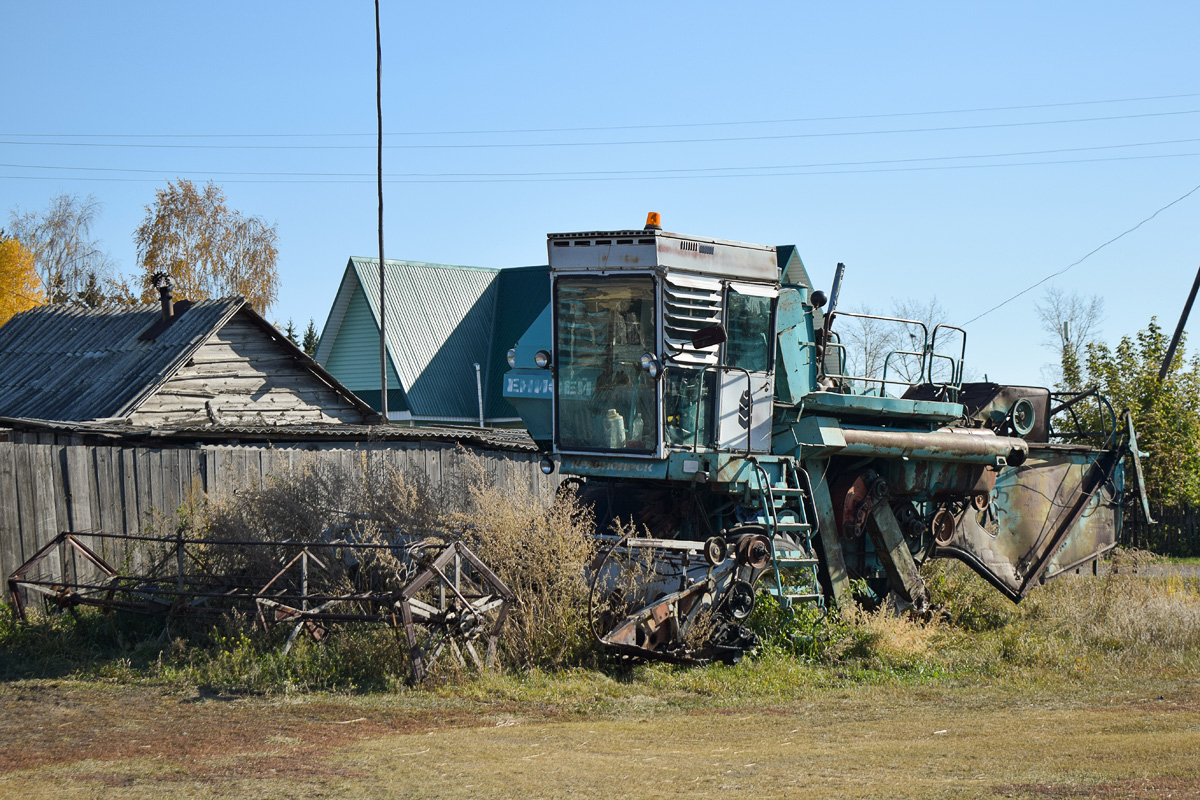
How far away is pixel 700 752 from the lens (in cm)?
802

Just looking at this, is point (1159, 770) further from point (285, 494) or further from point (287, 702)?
point (285, 494)

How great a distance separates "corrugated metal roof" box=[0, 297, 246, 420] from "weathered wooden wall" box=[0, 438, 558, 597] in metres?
4.94

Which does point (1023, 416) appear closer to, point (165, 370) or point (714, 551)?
point (714, 551)

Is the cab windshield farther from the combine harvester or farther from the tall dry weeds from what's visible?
the tall dry weeds

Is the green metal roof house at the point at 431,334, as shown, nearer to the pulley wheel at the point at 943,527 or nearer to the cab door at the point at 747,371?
the pulley wheel at the point at 943,527

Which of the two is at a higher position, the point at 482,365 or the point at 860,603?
the point at 482,365

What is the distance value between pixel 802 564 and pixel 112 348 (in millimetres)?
16481

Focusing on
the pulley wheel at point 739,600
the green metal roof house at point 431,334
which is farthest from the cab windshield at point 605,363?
the green metal roof house at point 431,334

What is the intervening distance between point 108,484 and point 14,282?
39300 millimetres

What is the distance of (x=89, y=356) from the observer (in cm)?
2309

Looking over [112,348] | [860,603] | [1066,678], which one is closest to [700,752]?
[1066,678]

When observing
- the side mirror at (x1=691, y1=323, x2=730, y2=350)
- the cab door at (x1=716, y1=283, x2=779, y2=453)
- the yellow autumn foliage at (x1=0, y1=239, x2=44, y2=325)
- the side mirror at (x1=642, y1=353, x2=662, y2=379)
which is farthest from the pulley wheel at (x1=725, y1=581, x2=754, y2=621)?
the yellow autumn foliage at (x1=0, y1=239, x2=44, y2=325)

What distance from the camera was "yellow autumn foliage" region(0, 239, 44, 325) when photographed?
48312 mm

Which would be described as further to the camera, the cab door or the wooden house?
the wooden house
